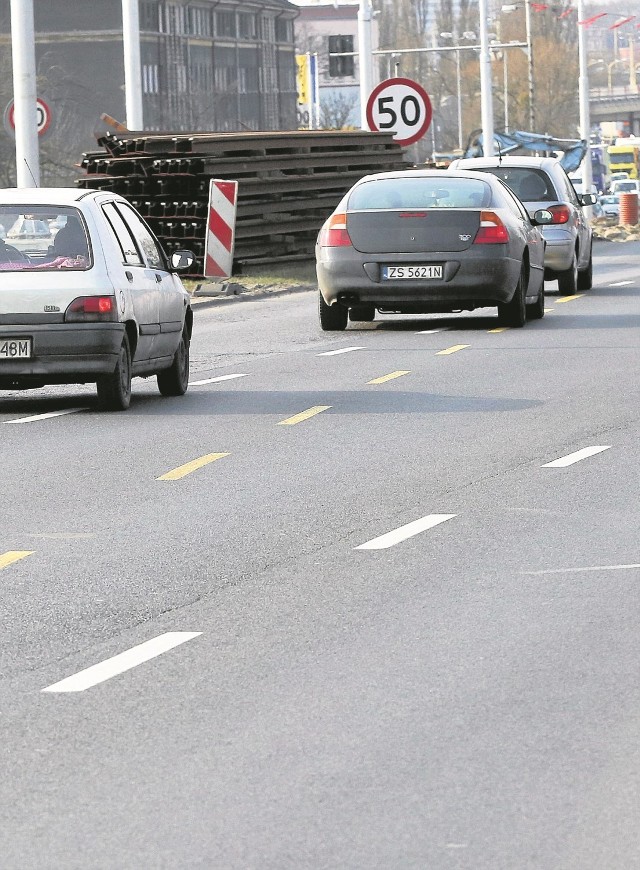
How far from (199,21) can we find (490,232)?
94.5 meters

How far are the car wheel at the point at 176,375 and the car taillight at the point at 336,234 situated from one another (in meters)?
4.89

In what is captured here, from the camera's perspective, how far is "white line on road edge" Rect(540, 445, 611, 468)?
11453 millimetres

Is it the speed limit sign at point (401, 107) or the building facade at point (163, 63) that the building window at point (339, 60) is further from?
the building facade at point (163, 63)

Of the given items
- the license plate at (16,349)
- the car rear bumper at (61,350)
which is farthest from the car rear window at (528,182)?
the license plate at (16,349)

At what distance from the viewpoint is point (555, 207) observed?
86.9 ft

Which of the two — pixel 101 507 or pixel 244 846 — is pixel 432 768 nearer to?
pixel 244 846

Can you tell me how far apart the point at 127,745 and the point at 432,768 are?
82cm

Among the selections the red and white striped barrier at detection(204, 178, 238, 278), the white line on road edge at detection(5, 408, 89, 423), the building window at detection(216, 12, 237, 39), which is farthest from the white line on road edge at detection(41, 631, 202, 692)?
the building window at detection(216, 12, 237, 39)

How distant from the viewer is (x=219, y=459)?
469 inches

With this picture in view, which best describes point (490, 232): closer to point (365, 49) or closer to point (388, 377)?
point (388, 377)

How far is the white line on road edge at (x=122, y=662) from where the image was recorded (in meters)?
6.50

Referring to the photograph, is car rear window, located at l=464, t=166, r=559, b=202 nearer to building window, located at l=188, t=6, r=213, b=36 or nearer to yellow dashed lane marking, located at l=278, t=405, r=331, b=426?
yellow dashed lane marking, located at l=278, t=405, r=331, b=426

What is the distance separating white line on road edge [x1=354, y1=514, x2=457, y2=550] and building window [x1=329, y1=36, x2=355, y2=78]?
37.0 metres

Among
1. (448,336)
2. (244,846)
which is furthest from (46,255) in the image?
(244,846)
